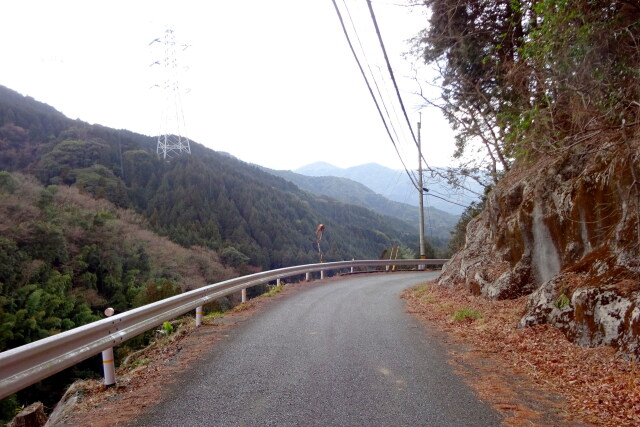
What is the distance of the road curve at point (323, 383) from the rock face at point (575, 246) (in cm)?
207

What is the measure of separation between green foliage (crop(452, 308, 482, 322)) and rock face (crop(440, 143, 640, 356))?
123 centimetres

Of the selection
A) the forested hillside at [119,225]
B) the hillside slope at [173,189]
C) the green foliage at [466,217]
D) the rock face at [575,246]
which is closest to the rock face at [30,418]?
the rock face at [575,246]

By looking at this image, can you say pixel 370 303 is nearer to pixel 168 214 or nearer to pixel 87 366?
pixel 87 366

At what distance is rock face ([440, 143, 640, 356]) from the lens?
5789mm

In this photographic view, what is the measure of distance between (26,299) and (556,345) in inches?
1332

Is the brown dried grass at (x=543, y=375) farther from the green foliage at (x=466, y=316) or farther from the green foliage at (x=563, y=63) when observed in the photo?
the green foliage at (x=563, y=63)

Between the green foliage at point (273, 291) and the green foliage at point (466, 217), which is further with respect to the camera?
the green foliage at point (466, 217)

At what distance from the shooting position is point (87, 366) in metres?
28.8

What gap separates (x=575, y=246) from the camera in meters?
8.21

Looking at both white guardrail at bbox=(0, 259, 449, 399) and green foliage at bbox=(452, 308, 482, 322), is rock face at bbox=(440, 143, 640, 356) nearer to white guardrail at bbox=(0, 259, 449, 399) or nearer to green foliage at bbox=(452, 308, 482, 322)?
green foliage at bbox=(452, 308, 482, 322)

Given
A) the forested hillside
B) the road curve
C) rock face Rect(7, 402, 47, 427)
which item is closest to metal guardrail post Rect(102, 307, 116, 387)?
rock face Rect(7, 402, 47, 427)

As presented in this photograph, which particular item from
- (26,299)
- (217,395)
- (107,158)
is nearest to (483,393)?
(217,395)

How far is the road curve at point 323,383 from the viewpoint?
4008 mm

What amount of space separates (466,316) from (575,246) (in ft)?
8.11
